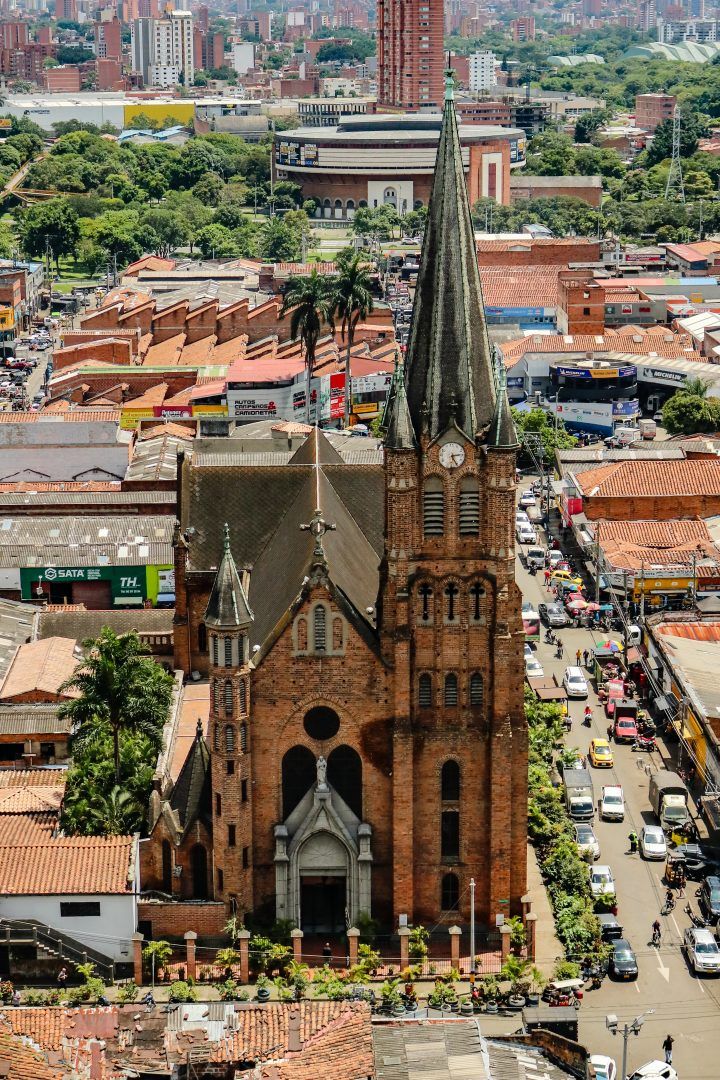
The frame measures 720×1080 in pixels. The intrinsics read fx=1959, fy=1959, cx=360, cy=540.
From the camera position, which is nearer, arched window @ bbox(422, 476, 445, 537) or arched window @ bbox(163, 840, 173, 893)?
arched window @ bbox(422, 476, 445, 537)

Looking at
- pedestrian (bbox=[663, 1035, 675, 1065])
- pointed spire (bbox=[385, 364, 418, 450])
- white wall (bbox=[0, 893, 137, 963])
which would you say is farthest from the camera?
white wall (bbox=[0, 893, 137, 963])

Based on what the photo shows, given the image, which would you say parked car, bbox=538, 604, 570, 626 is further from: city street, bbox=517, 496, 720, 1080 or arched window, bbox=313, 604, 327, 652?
arched window, bbox=313, 604, 327, 652

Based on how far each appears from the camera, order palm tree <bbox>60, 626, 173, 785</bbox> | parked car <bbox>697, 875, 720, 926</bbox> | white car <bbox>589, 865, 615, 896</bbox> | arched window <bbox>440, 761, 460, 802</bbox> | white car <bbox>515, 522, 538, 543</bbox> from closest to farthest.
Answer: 1. arched window <bbox>440, 761, 460, 802</bbox>
2. parked car <bbox>697, 875, 720, 926</bbox>
3. white car <bbox>589, 865, 615, 896</bbox>
4. palm tree <bbox>60, 626, 173, 785</bbox>
5. white car <bbox>515, 522, 538, 543</bbox>

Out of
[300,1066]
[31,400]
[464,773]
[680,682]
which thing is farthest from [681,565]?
[31,400]

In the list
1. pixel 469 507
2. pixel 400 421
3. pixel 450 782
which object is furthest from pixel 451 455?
pixel 450 782

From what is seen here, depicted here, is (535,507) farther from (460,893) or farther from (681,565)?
(460,893)

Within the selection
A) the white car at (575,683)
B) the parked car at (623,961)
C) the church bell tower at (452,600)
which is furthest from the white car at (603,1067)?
the white car at (575,683)

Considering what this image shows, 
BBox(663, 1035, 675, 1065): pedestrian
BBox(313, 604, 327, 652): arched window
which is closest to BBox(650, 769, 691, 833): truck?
BBox(663, 1035, 675, 1065): pedestrian
